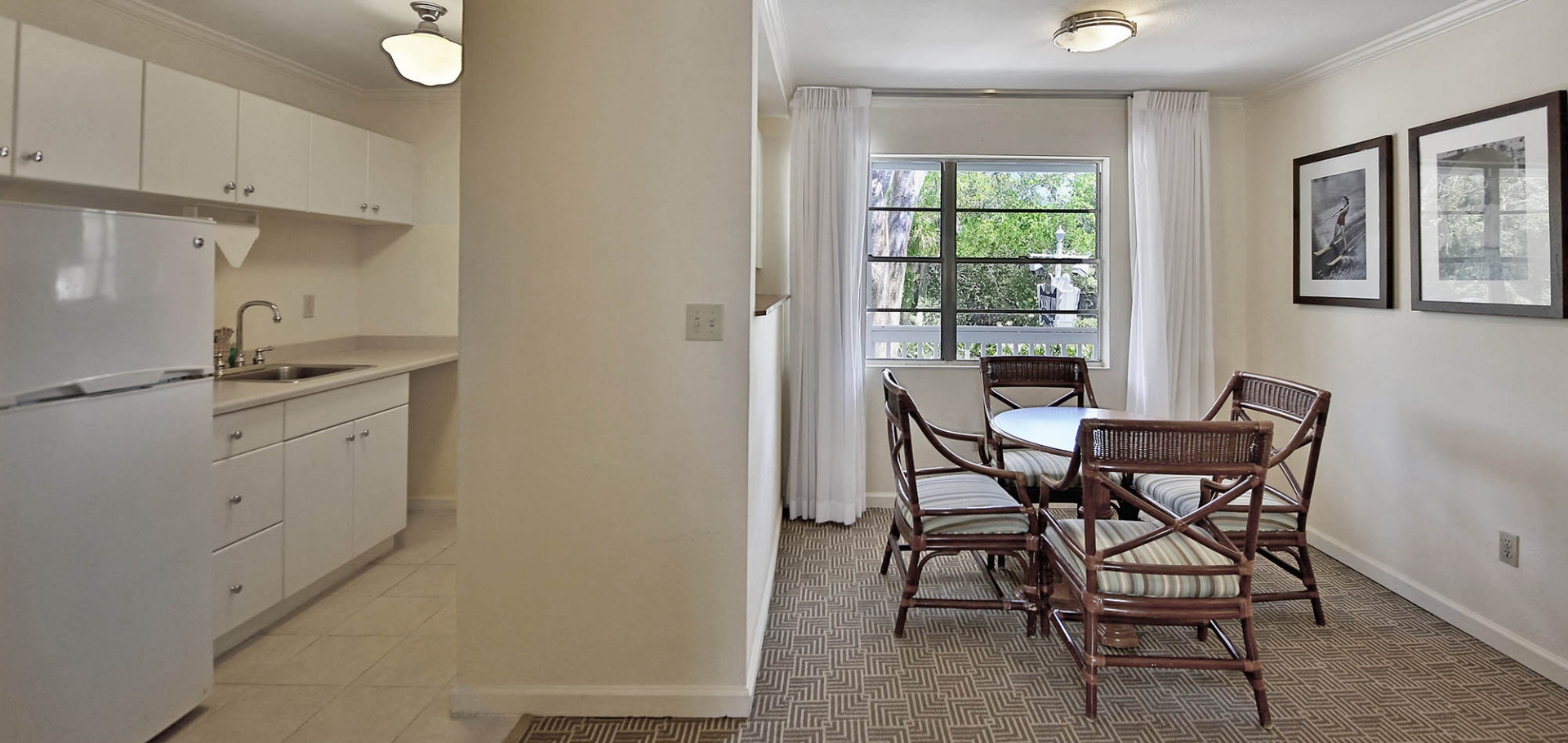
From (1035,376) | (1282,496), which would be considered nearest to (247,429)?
(1035,376)

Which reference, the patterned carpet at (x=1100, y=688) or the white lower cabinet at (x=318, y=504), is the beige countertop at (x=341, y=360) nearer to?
the white lower cabinet at (x=318, y=504)

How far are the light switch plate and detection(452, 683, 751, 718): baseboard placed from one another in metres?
1.03

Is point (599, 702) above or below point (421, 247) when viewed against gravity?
below

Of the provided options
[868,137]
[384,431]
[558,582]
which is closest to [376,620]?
[384,431]

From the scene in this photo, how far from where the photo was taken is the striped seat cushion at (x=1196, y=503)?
2666 mm

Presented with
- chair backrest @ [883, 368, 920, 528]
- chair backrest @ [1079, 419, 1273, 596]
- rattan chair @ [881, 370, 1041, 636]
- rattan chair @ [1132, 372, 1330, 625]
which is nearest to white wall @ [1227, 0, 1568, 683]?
rattan chair @ [1132, 372, 1330, 625]

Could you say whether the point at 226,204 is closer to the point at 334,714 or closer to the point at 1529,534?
the point at 334,714

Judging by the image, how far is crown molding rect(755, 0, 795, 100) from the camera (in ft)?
9.05

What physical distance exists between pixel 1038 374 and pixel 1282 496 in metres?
1.19

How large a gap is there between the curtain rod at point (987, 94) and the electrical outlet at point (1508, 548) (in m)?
2.61

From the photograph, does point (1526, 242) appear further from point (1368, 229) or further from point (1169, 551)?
point (1169, 551)

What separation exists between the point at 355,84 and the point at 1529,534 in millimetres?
5372

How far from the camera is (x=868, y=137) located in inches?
161

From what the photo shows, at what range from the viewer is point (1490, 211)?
8.98 feet
